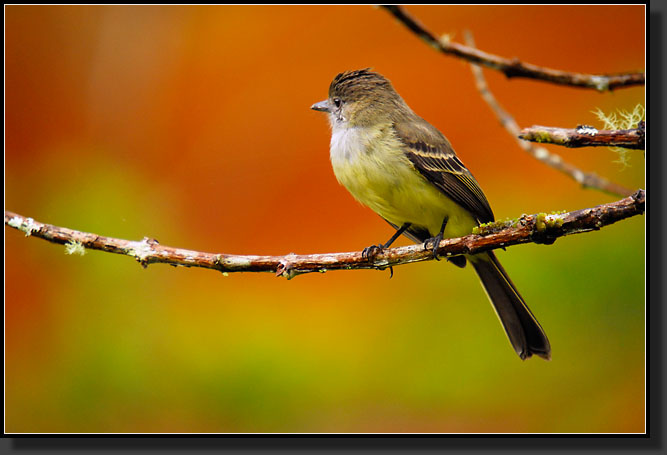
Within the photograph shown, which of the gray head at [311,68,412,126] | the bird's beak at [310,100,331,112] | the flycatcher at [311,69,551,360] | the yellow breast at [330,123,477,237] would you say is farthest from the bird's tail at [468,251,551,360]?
the bird's beak at [310,100,331,112]

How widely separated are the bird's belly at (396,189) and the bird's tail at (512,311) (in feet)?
0.72

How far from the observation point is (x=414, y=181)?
2.43m

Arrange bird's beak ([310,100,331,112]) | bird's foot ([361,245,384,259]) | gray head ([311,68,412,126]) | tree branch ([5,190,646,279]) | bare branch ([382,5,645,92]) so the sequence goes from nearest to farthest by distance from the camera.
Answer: bare branch ([382,5,645,92]) → tree branch ([5,190,646,279]) → bird's foot ([361,245,384,259]) → gray head ([311,68,412,126]) → bird's beak ([310,100,331,112])

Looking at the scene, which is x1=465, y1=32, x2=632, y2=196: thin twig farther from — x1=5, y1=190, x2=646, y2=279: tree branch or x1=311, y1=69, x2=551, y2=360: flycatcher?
x1=311, y1=69, x2=551, y2=360: flycatcher

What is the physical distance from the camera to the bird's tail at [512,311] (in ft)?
7.70

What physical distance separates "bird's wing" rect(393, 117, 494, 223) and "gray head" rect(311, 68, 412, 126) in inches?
4.3

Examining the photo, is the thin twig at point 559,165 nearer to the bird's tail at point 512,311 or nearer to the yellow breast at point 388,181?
the yellow breast at point 388,181

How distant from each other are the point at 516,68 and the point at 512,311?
4.62 ft

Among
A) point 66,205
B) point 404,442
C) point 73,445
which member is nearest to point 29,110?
point 66,205

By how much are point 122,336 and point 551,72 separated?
2.47 m

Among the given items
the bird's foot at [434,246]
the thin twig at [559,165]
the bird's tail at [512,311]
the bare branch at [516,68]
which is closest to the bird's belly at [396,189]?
the bird's tail at [512,311]

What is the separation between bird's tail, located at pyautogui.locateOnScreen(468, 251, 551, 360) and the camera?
2348 millimetres

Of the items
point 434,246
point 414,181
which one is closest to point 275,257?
point 434,246

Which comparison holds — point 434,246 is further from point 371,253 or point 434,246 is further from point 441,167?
point 441,167
